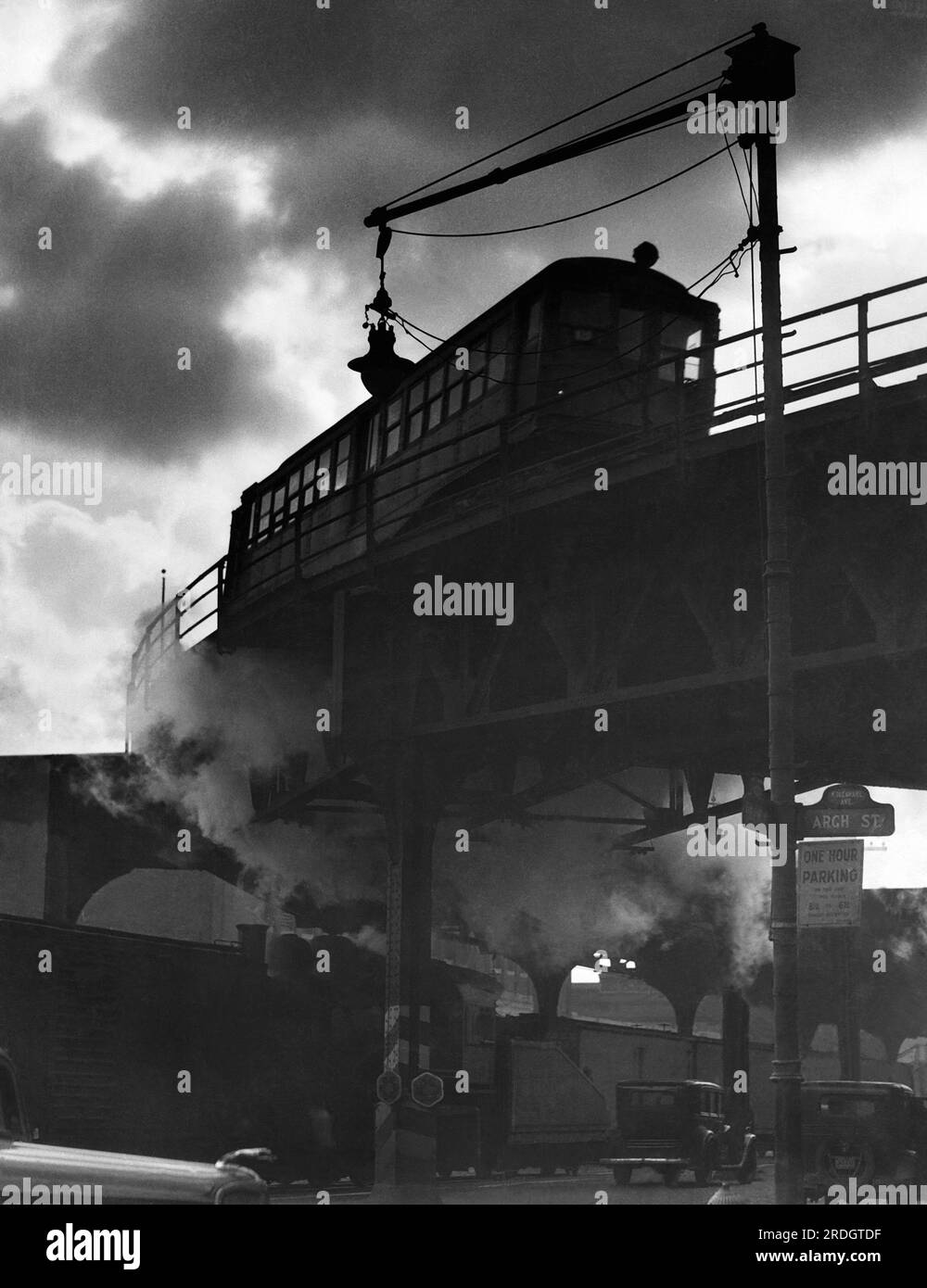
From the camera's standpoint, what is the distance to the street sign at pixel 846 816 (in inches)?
580

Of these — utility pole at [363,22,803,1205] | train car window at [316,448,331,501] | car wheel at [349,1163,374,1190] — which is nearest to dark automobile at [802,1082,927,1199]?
utility pole at [363,22,803,1205]

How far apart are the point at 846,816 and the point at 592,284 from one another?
13642mm

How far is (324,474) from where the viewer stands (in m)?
33.2

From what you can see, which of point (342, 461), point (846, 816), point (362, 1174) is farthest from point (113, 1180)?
point (342, 461)

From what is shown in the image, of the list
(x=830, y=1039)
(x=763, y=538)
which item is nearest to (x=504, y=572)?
(x=763, y=538)

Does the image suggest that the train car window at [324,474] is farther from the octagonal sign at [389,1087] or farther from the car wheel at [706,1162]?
the car wheel at [706,1162]

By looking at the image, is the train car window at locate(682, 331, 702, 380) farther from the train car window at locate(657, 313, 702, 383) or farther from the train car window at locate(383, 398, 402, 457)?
the train car window at locate(383, 398, 402, 457)

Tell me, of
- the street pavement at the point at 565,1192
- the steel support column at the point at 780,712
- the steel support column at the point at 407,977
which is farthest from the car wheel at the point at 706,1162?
the steel support column at the point at 780,712

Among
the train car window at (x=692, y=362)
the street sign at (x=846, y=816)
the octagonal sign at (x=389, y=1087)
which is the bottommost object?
the octagonal sign at (x=389, y=1087)

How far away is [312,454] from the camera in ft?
112

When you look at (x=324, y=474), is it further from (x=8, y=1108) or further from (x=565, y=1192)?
(x=8, y=1108)

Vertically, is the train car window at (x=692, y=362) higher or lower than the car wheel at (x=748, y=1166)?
higher

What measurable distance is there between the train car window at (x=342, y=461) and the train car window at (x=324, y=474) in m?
0.47

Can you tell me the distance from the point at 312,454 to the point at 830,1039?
3849cm
